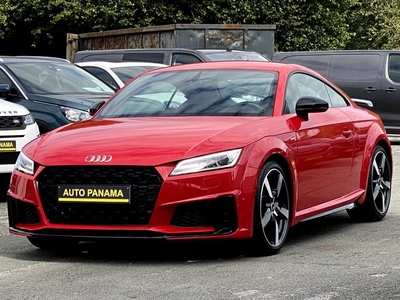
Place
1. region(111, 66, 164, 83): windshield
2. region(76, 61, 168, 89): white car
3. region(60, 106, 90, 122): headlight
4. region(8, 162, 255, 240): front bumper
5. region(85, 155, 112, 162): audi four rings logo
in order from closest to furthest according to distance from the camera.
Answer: region(8, 162, 255, 240): front bumper
region(85, 155, 112, 162): audi four rings logo
region(60, 106, 90, 122): headlight
region(76, 61, 168, 89): white car
region(111, 66, 164, 83): windshield

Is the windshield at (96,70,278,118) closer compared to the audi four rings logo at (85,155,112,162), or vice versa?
the audi four rings logo at (85,155,112,162)

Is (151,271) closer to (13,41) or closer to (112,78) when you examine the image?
(112,78)

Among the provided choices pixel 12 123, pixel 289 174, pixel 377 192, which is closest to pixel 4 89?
pixel 12 123

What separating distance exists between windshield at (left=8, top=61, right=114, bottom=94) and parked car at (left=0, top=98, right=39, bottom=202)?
201 centimetres

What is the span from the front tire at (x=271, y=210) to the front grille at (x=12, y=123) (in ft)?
15.4

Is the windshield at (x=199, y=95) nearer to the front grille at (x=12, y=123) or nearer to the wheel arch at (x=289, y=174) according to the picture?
the wheel arch at (x=289, y=174)

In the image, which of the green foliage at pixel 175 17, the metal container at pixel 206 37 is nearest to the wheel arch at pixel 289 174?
the metal container at pixel 206 37

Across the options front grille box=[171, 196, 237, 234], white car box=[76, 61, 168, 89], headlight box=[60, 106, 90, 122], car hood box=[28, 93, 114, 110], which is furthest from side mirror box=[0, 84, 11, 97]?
front grille box=[171, 196, 237, 234]

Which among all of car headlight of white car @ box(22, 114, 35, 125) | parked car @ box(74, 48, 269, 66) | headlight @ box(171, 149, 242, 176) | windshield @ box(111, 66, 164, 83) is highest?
headlight @ box(171, 149, 242, 176)

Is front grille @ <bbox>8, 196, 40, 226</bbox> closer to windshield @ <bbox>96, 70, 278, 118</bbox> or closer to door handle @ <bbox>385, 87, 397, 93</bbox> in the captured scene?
windshield @ <bbox>96, 70, 278, 118</bbox>

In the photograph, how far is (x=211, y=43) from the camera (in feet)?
88.8


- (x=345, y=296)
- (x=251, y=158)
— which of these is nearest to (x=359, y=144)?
(x=251, y=158)

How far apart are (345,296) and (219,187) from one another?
1.41m

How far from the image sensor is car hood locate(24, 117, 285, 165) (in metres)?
7.43
